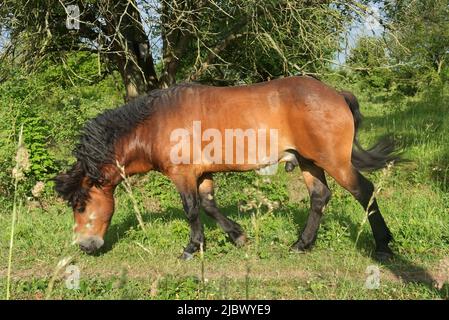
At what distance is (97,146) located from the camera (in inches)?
186

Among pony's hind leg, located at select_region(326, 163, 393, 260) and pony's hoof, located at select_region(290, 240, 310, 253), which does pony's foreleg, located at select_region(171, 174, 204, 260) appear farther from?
pony's hind leg, located at select_region(326, 163, 393, 260)

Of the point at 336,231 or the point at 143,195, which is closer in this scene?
the point at 336,231

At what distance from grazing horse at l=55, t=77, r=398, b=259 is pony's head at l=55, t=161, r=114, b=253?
11mm

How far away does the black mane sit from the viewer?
469cm

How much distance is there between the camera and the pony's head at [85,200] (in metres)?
4.69

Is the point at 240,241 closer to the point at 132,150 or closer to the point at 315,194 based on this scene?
the point at 315,194

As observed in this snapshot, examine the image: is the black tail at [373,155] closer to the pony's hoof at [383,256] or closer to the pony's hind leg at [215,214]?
the pony's hoof at [383,256]

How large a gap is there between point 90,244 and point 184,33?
502cm

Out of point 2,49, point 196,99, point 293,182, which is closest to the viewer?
point 196,99

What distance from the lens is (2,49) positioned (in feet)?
27.6
